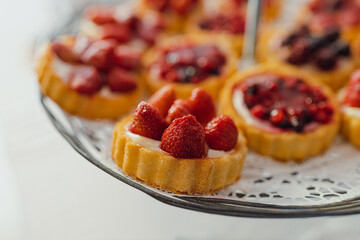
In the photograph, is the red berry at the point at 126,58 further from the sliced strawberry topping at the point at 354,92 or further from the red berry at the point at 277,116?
the sliced strawberry topping at the point at 354,92

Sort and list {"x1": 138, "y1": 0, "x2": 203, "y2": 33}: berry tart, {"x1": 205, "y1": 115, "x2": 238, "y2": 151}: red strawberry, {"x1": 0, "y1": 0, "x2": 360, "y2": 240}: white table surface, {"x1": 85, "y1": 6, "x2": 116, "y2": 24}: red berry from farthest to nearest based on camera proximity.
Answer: {"x1": 138, "y1": 0, "x2": 203, "y2": 33}: berry tart < {"x1": 85, "y1": 6, "x2": 116, "y2": 24}: red berry < {"x1": 0, "y1": 0, "x2": 360, "y2": 240}: white table surface < {"x1": 205, "y1": 115, "x2": 238, "y2": 151}: red strawberry

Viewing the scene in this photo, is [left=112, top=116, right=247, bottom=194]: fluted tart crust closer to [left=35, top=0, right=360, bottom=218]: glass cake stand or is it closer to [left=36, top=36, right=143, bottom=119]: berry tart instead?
[left=35, top=0, right=360, bottom=218]: glass cake stand

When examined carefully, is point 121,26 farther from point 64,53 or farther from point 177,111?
point 177,111

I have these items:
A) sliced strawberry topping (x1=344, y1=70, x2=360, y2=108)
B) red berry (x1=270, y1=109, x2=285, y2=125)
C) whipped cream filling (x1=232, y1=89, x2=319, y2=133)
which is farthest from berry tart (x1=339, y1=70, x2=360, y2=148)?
red berry (x1=270, y1=109, x2=285, y2=125)

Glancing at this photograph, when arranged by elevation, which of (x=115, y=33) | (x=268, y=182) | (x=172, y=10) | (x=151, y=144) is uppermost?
(x=172, y=10)

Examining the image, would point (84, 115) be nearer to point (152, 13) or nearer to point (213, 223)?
point (213, 223)

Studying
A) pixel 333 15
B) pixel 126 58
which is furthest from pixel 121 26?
pixel 333 15

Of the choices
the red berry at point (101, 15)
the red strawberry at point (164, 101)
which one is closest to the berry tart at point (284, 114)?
the red strawberry at point (164, 101)
